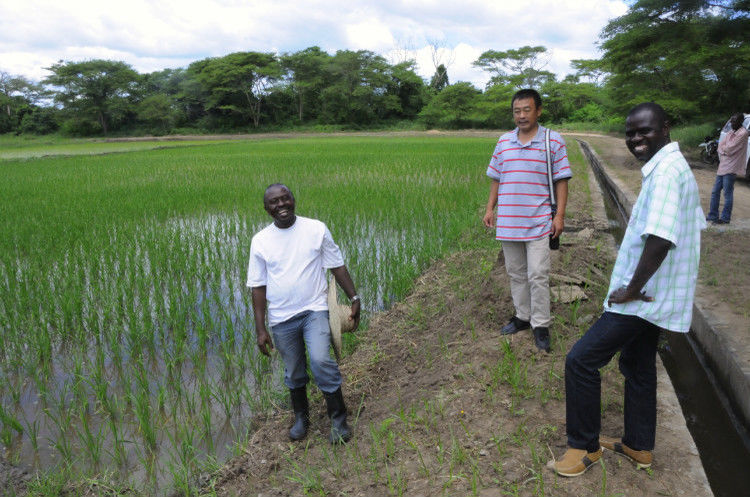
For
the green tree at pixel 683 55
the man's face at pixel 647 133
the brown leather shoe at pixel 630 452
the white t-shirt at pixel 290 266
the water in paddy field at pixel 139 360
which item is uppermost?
the green tree at pixel 683 55

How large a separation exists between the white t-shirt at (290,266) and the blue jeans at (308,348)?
46 millimetres

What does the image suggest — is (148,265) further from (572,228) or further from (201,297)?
(572,228)

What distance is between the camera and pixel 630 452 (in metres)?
2.07

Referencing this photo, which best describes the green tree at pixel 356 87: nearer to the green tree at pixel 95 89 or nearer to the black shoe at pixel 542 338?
the green tree at pixel 95 89

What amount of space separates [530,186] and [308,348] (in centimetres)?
145

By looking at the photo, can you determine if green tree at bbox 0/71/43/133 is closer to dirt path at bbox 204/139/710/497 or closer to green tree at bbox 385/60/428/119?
green tree at bbox 385/60/428/119

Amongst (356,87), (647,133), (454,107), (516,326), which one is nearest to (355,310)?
(516,326)

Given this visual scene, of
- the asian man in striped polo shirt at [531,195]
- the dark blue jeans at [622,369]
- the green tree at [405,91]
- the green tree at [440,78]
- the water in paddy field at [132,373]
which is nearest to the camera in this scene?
the dark blue jeans at [622,369]

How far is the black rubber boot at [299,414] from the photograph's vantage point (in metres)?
2.61

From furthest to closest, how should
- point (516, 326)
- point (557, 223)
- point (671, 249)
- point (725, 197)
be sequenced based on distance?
point (725, 197) < point (516, 326) < point (557, 223) < point (671, 249)

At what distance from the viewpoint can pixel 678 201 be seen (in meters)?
1.72

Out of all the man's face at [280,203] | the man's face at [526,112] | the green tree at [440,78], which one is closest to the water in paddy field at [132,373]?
the man's face at [280,203]

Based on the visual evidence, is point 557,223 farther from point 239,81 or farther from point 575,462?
point 239,81

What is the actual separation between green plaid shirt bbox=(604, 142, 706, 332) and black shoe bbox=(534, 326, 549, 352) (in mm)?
1175
